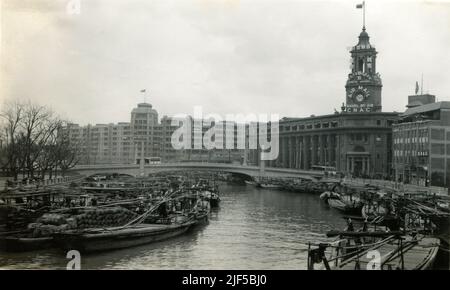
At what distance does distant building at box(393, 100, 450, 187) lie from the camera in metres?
12.7

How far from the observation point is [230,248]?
11.5 m

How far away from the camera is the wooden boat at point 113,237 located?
10.4 meters

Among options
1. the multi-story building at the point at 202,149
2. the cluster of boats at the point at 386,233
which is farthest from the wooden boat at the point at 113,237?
the cluster of boats at the point at 386,233

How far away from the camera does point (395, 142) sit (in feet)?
58.3

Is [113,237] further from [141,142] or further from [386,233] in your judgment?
[141,142]

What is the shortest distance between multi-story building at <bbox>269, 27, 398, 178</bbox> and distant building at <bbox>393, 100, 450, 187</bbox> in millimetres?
2117

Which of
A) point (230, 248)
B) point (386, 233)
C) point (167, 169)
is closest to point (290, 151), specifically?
point (167, 169)

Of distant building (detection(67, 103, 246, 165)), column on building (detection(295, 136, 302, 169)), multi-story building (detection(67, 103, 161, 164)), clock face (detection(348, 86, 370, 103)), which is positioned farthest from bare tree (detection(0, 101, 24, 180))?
clock face (detection(348, 86, 370, 103))

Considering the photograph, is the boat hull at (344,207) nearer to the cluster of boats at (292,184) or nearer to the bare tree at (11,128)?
the cluster of boats at (292,184)

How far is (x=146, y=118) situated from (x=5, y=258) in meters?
6.33

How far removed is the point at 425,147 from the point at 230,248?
6257 mm

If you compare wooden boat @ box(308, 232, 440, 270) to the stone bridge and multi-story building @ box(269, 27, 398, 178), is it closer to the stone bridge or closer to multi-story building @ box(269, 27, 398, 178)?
multi-story building @ box(269, 27, 398, 178)

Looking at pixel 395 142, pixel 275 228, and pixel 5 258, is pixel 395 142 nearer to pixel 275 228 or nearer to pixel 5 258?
pixel 275 228
